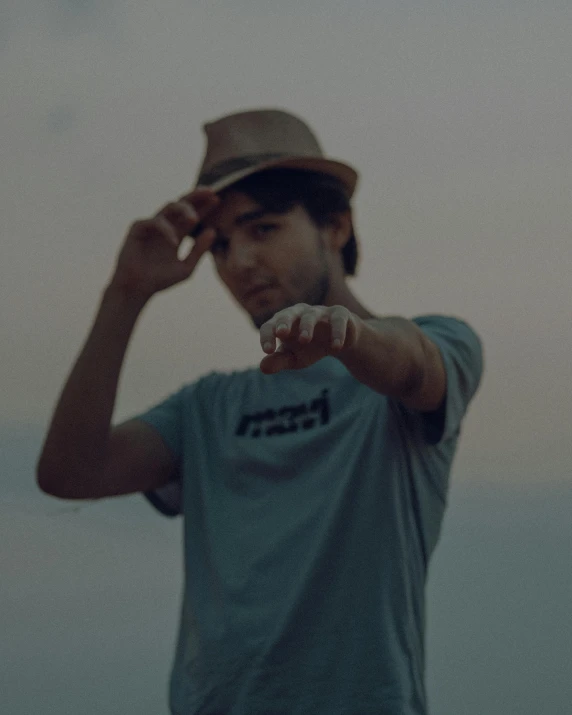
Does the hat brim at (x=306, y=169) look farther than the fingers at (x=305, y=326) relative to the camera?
Yes

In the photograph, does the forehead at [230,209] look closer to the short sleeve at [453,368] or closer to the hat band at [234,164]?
the hat band at [234,164]

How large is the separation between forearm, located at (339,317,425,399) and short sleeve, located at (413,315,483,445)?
0.11 meters

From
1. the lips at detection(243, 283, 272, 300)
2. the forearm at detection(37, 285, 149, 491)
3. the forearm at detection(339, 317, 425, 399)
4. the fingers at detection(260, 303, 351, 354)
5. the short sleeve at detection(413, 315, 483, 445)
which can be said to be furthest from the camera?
the lips at detection(243, 283, 272, 300)

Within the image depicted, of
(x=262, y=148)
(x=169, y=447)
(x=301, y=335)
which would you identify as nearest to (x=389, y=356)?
(x=301, y=335)

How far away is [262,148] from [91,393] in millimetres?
794

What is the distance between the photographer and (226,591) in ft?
7.62

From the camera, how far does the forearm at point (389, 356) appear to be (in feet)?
6.62

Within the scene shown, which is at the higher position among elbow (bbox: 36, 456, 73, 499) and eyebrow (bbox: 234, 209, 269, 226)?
eyebrow (bbox: 234, 209, 269, 226)

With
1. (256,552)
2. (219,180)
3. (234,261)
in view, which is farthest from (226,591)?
(219,180)

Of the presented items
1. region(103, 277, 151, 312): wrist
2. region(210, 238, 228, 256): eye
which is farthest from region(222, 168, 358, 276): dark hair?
region(103, 277, 151, 312): wrist

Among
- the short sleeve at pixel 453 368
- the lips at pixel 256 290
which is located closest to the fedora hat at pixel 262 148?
the lips at pixel 256 290

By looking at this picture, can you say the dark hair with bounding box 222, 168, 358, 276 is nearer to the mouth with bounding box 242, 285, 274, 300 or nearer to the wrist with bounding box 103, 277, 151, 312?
the mouth with bounding box 242, 285, 274, 300

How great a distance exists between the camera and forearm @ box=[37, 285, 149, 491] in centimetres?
243

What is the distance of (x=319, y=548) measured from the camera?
88.4 inches
